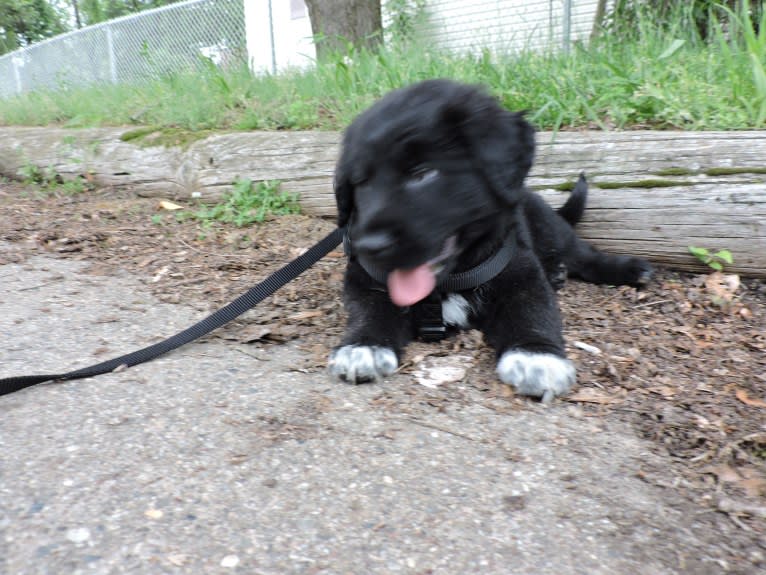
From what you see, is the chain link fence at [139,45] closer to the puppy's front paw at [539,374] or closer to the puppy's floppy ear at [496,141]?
the puppy's floppy ear at [496,141]

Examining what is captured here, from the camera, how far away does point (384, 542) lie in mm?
1659

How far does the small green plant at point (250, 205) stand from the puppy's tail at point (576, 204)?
6.15 feet

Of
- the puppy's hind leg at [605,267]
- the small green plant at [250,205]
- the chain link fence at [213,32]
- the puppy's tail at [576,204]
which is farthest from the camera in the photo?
the chain link fence at [213,32]

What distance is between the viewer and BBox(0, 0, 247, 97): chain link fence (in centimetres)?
1084

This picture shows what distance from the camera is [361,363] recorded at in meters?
2.50

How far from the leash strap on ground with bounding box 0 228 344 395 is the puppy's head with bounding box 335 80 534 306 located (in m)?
0.55

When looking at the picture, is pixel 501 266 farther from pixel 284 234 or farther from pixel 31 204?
pixel 31 204

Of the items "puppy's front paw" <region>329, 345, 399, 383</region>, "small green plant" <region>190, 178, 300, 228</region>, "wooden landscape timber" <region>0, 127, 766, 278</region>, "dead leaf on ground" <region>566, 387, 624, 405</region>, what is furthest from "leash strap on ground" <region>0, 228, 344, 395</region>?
"small green plant" <region>190, 178, 300, 228</region>

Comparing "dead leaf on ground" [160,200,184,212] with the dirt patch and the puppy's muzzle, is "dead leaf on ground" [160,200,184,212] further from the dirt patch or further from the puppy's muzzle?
the puppy's muzzle

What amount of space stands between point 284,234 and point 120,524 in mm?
2809

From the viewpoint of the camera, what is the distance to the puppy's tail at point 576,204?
3576 millimetres

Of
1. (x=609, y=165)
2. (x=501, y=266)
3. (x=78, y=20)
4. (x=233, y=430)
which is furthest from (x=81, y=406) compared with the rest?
(x=78, y=20)

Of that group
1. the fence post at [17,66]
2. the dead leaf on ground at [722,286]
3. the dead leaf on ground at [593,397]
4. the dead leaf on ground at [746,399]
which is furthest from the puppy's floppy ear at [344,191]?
the fence post at [17,66]

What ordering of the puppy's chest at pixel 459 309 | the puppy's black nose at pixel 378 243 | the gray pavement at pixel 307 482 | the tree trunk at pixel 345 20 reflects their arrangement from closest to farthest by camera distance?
the gray pavement at pixel 307 482 < the puppy's black nose at pixel 378 243 < the puppy's chest at pixel 459 309 < the tree trunk at pixel 345 20
